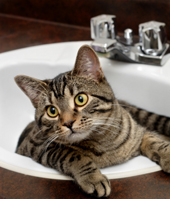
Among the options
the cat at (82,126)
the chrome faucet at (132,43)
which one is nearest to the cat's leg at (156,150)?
the cat at (82,126)

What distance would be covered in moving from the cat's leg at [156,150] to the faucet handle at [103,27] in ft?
1.18

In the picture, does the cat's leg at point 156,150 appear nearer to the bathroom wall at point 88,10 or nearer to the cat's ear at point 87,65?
the cat's ear at point 87,65

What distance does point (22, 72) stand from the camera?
3.77ft

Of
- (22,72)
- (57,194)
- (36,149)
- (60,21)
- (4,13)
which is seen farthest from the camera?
(4,13)

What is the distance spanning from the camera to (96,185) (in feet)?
2.10

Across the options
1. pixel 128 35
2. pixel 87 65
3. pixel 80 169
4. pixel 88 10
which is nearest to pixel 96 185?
pixel 80 169

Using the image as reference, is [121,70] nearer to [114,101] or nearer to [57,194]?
[114,101]

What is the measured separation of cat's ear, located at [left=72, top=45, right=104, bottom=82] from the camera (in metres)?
0.78

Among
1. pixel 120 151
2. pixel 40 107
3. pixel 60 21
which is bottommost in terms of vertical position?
pixel 120 151

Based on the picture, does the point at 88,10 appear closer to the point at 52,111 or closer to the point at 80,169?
the point at 52,111

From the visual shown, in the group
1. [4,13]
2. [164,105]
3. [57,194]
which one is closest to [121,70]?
[164,105]

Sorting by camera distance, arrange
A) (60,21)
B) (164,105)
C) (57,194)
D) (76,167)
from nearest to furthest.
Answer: (57,194), (76,167), (164,105), (60,21)

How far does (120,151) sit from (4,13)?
3.35ft

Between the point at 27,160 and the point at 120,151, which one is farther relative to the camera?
the point at 120,151
